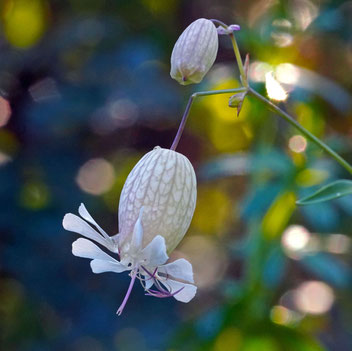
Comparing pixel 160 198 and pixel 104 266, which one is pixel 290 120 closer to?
pixel 160 198

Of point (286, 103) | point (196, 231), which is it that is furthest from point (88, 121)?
point (196, 231)

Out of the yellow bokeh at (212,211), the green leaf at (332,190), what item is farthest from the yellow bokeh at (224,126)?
the green leaf at (332,190)

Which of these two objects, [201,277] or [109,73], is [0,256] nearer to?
[109,73]

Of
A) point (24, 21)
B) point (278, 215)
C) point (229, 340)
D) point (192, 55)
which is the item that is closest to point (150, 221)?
point (192, 55)

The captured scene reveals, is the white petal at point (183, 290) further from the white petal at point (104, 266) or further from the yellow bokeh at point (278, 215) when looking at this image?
the yellow bokeh at point (278, 215)

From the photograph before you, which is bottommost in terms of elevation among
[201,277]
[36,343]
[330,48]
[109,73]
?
[201,277]
